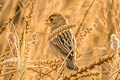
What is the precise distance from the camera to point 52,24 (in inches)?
164

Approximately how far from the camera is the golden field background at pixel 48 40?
2184 millimetres

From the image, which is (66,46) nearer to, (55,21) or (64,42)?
(64,42)

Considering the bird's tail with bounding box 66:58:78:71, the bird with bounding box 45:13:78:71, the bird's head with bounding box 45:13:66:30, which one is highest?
the bird's head with bounding box 45:13:66:30

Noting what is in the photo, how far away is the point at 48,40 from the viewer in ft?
7.58

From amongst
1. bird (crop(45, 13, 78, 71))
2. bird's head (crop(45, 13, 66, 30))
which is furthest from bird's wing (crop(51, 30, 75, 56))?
bird's head (crop(45, 13, 66, 30))

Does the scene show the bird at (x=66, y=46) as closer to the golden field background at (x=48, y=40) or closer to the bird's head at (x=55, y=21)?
the golden field background at (x=48, y=40)

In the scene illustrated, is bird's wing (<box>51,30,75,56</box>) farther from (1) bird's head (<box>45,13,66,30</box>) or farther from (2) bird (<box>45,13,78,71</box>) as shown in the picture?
(1) bird's head (<box>45,13,66,30</box>)

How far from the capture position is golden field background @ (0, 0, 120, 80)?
Result: 2184mm

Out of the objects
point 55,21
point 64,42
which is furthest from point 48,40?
point 55,21

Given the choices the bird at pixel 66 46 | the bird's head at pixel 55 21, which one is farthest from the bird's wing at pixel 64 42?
the bird's head at pixel 55 21

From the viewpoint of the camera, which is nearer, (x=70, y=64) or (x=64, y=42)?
(x=70, y=64)

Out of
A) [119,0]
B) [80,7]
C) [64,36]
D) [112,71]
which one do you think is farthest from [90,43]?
[112,71]

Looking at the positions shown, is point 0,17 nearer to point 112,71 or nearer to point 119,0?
point 119,0

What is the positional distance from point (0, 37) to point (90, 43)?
4.41 feet
